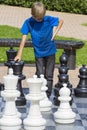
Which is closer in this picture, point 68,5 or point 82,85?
point 82,85

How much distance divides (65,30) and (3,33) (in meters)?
2.51

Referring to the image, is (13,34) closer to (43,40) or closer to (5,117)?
Answer: (43,40)

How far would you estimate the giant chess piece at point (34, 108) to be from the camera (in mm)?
5684

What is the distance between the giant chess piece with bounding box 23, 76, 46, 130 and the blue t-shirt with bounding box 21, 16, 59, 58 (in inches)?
58.6

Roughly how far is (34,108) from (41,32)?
160 cm

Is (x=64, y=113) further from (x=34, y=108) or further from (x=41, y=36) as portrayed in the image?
(x=41, y=36)

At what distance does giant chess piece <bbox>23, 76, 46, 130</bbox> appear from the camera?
568 cm

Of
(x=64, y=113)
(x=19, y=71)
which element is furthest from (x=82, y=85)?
(x=64, y=113)

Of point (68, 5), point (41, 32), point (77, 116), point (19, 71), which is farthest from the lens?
point (68, 5)

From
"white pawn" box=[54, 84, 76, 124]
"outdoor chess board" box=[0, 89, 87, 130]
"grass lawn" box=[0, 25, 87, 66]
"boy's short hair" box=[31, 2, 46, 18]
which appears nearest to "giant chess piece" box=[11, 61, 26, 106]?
"outdoor chess board" box=[0, 89, 87, 130]

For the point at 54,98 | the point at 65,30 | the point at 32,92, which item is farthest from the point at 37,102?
the point at 65,30

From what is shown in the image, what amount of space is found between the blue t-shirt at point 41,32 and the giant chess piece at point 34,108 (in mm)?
1488

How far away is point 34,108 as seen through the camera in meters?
5.73

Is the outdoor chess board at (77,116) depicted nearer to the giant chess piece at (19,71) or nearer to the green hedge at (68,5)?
the giant chess piece at (19,71)
